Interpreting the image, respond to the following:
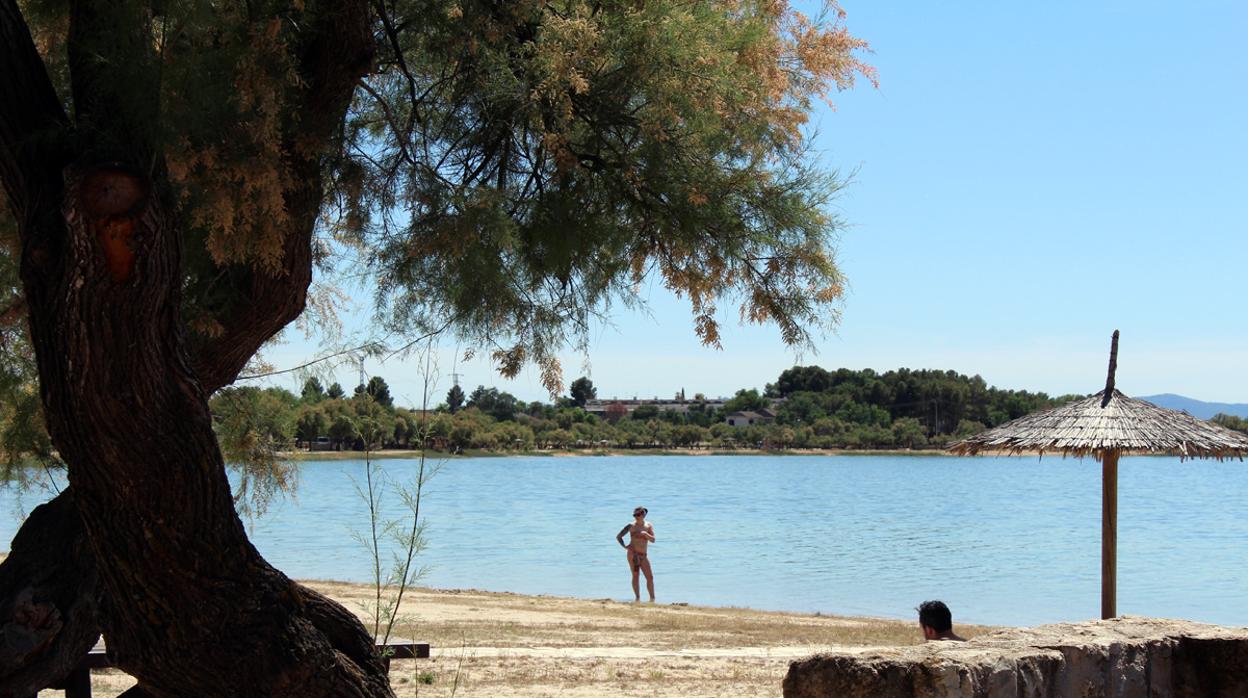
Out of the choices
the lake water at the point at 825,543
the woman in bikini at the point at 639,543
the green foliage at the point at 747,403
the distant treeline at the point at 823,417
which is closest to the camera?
the woman in bikini at the point at 639,543

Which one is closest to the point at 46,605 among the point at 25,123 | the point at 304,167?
the point at 25,123

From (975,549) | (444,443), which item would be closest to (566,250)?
(444,443)

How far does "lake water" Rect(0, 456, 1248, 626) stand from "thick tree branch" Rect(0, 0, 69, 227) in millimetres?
1756

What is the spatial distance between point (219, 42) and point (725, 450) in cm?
8938

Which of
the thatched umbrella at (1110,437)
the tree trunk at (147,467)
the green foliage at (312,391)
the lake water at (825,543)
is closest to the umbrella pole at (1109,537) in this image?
the thatched umbrella at (1110,437)

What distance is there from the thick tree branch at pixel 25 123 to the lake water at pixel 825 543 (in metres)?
1.76

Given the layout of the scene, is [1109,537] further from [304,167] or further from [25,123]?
[25,123]

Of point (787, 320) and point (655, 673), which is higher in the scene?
point (787, 320)

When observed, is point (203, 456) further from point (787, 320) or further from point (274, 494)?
point (274, 494)

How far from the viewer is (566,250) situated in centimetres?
639

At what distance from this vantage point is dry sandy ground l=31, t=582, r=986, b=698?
833 centimetres

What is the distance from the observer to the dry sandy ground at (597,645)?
8328 mm

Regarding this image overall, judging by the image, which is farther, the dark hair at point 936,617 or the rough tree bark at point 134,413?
the dark hair at point 936,617

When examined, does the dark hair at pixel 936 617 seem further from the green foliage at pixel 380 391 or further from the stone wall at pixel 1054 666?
the green foliage at pixel 380 391
